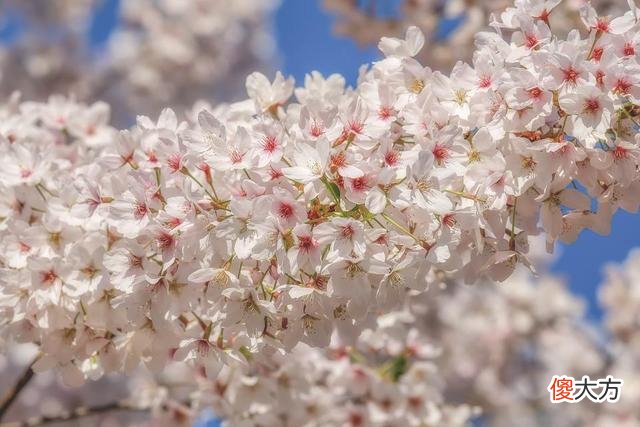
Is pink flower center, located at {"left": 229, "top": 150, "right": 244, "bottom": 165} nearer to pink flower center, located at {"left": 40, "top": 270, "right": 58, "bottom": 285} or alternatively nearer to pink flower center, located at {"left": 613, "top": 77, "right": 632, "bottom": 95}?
pink flower center, located at {"left": 40, "top": 270, "right": 58, "bottom": 285}

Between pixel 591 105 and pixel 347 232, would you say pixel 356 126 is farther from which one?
pixel 591 105

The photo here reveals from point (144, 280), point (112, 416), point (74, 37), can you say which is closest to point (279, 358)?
point (144, 280)

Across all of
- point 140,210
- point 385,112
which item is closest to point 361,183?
point 385,112

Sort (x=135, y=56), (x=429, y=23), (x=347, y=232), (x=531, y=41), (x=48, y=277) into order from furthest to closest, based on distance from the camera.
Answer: (x=135, y=56), (x=429, y=23), (x=48, y=277), (x=531, y=41), (x=347, y=232)

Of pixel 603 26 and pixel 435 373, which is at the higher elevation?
pixel 603 26

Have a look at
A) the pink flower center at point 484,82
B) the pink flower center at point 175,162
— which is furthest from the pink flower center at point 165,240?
the pink flower center at point 484,82

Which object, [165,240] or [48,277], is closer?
[165,240]

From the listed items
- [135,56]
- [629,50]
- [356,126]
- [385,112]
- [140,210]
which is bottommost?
[140,210]

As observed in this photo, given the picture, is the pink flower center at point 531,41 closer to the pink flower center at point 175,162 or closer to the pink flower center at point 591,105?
the pink flower center at point 591,105
